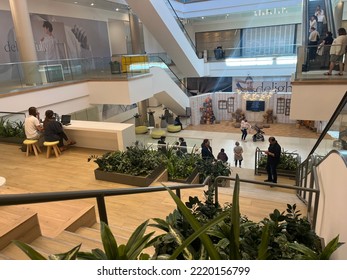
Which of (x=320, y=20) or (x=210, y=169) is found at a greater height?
(x=320, y=20)

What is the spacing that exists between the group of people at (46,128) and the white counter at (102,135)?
1.02 ft

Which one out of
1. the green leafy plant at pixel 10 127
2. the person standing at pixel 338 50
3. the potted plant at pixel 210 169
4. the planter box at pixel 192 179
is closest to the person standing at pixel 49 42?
the green leafy plant at pixel 10 127

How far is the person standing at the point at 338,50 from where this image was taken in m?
6.45

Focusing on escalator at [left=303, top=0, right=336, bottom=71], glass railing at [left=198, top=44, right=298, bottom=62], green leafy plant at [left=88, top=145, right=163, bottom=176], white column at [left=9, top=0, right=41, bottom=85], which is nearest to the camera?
green leafy plant at [left=88, top=145, right=163, bottom=176]

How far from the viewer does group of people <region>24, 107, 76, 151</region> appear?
565 cm

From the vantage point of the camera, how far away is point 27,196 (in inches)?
50.1

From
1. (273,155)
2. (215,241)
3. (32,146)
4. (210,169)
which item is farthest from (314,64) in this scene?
(32,146)

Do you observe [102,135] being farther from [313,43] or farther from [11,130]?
[313,43]

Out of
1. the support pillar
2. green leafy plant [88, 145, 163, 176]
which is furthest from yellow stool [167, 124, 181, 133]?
green leafy plant [88, 145, 163, 176]

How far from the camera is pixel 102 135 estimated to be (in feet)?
19.7

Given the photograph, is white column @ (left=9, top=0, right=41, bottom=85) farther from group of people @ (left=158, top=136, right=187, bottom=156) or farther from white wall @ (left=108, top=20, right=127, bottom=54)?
white wall @ (left=108, top=20, right=127, bottom=54)

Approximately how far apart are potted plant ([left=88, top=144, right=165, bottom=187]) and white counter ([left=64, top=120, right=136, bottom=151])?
2.05 feet

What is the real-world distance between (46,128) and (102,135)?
117 centimetres

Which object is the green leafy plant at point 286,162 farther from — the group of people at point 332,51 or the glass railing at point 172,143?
the group of people at point 332,51
